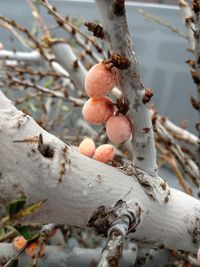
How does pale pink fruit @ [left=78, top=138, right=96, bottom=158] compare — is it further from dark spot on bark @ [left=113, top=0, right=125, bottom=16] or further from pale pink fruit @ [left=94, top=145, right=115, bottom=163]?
dark spot on bark @ [left=113, top=0, right=125, bottom=16]

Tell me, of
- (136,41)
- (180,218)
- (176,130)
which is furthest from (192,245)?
(136,41)

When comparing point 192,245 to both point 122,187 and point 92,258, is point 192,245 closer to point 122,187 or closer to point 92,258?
point 122,187


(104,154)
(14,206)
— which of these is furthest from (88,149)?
(14,206)

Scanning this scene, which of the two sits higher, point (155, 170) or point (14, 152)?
point (14, 152)

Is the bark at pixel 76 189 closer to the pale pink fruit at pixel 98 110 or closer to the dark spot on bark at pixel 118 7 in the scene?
the pale pink fruit at pixel 98 110

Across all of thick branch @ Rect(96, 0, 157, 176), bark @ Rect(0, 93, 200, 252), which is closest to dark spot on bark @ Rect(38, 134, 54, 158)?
bark @ Rect(0, 93, 200, 252)

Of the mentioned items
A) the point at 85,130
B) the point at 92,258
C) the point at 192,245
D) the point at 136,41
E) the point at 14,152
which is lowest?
the point at 85,130

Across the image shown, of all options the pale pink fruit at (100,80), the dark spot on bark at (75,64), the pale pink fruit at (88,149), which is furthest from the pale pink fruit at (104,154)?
the dark spot on bark at (75,64)

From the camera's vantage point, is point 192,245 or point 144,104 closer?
point 144,104
